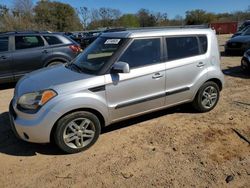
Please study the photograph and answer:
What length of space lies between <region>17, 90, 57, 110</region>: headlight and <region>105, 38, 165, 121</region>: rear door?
879 mm

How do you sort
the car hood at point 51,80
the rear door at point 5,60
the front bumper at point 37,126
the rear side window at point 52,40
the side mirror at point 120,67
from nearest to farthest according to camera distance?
1. the front bumper at point 37,126
2. the car hood at point 51,80
3. the side mirror at point 120,67
4. the rear door at point 5,60
5. the rear side window at point 52,40

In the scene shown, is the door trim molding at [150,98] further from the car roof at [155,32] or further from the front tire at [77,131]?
the car roof at [155,32]

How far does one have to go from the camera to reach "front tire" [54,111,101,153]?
13.0 ft

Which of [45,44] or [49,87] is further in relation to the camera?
[45,44]

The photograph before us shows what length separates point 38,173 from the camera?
3.71 m

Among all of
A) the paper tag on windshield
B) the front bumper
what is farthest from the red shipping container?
the front bumper

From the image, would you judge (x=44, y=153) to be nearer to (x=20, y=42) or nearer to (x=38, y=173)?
(x=38, y=173)

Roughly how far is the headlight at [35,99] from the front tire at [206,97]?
9.31 feet

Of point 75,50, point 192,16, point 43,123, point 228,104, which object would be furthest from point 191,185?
point 192,16

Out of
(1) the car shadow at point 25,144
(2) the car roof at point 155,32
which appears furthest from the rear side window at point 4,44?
(2) the car roof at point 155,32

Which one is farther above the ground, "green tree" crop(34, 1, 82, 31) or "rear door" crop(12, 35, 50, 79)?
"green tree" crop(34, 1, 82, 31)

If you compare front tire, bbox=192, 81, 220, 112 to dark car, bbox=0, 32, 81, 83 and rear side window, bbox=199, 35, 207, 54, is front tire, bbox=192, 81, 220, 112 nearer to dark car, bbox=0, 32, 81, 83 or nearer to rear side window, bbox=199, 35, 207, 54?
rear side window, bbox=199, 35, 207, 54

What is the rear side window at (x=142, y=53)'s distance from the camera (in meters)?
4.52

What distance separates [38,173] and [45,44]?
5643mm
